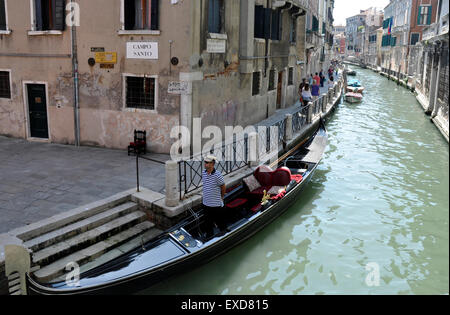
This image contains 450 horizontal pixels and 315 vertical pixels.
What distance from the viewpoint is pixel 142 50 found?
9266 mm

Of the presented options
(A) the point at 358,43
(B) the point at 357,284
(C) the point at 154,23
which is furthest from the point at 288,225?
(A) the point at 358,43

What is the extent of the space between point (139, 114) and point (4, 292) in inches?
224

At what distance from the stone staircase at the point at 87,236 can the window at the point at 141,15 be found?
441cm

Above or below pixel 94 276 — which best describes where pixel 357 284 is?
below

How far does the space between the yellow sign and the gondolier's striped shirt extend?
499 cm

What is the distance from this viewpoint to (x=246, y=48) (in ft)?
39.0

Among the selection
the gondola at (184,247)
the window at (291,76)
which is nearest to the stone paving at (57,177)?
the gondola at (184,247)

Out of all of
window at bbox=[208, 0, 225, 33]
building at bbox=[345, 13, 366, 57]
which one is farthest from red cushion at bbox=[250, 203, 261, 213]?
building at bbox=[345, 13, 366, 57]

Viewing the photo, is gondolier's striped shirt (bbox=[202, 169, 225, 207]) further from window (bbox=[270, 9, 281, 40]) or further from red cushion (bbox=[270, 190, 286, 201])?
window (bbox=[270, 9, 281, 40])

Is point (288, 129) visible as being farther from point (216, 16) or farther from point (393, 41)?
point (393, 41)

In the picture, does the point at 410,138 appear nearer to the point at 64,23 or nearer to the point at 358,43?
the point at 64,23

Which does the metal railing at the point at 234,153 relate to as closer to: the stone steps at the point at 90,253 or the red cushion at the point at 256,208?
the stone steps at the point at 90,253

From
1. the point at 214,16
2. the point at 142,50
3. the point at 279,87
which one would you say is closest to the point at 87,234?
the point at 142,50

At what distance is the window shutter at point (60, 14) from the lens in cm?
973
